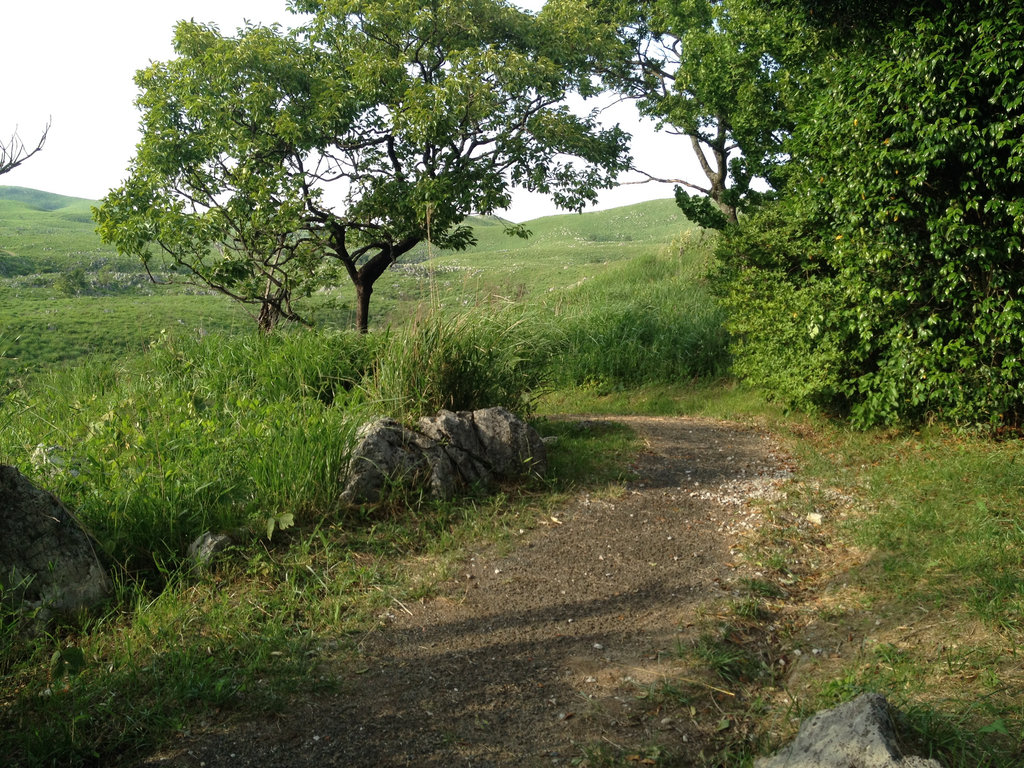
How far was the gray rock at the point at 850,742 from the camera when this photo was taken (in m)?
2.44

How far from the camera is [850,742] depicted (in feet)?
8.24

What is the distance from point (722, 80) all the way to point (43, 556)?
1210 cm

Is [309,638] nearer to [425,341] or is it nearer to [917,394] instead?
[425,341]

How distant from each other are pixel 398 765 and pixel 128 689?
1.34m

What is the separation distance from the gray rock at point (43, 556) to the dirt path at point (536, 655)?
145 centimetres

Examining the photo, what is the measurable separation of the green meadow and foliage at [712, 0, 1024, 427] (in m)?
0.62

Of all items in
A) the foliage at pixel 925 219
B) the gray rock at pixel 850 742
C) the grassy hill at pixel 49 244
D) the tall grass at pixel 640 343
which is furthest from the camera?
the grassy hill at pixel 49 244

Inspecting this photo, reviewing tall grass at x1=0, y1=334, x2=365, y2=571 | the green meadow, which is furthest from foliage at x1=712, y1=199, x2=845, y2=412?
tall grass at x1=0, y1=334, x2=365, y2=571

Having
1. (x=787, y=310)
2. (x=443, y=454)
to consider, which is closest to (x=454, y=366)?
(x=443, y=454)

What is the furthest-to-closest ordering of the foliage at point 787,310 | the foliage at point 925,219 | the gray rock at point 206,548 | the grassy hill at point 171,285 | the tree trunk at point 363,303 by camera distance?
the tree trunk at point 363,303, the grassy hill at point 171,285, the foliage at point 787,310, the foliage at point 925,219, the gray rock at point 206,548

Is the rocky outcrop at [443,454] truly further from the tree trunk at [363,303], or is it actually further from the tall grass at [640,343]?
the tree trunk at [363,303]

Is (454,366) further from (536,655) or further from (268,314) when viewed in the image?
(268,314)

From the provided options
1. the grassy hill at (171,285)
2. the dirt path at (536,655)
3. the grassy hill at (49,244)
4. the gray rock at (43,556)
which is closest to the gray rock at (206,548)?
the gray rock at (43,556)

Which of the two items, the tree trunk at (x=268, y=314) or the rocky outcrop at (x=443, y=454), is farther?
the tree trunk at (x=268, y=314)
